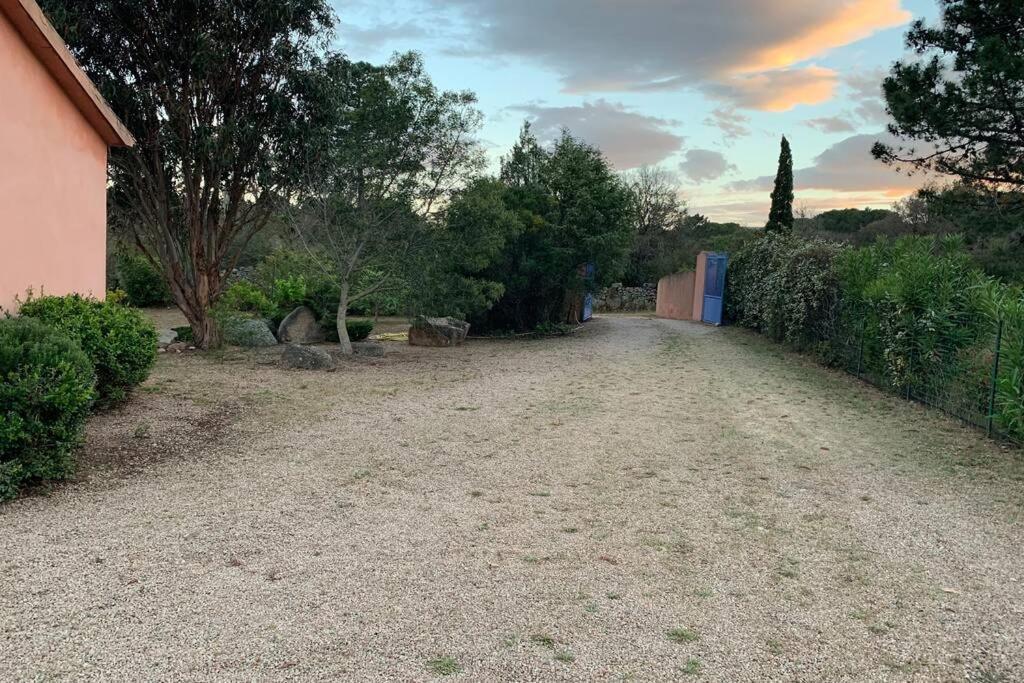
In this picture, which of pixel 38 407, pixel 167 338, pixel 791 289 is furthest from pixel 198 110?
pixel 791 289

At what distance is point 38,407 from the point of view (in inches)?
194

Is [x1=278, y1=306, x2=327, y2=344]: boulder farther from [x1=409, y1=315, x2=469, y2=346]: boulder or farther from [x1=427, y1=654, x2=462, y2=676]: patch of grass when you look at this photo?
[x1=427, y1=654, x2=462, y2=676]: patch of grass

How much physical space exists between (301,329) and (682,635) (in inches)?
579

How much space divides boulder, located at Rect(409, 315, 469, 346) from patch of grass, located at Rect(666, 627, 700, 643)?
1374 cm

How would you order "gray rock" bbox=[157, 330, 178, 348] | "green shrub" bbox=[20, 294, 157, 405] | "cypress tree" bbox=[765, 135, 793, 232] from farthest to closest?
1. "cypress tree" bbox=[765, 135, 793, 232]
2. "gray rock" bbox=[157, 330, 178, 348]
3. "green shrub" bbox=[20, 294, 157, 405]

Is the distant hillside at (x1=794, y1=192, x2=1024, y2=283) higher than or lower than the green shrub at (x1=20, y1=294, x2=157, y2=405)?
higher

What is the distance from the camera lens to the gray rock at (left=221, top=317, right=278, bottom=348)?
50.6 feet

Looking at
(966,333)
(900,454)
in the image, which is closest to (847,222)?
(966,333)

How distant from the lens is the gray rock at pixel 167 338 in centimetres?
1459

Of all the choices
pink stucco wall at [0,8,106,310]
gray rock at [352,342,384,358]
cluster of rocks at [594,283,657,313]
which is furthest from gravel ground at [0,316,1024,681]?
cluster of rocks at [594,283,657,313]

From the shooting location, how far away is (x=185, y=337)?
15.9 m

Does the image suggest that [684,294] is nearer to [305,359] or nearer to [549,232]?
[549,232]

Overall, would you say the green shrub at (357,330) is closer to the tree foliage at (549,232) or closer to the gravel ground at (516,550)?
the tree foliage at (549,232)

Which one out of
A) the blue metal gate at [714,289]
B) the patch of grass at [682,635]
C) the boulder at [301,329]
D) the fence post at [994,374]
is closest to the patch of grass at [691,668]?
the patch of grass at [682,635]
